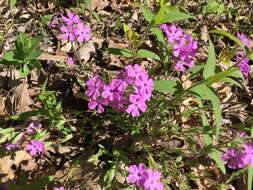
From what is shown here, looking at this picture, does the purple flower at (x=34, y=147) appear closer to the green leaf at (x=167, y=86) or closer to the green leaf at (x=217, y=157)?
the green leaf at (x=167, y=86)

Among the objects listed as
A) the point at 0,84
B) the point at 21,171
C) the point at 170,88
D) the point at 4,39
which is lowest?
the point at 21,171

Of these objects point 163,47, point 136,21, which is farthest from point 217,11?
point 163,47

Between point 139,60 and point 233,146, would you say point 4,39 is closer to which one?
point 139,60

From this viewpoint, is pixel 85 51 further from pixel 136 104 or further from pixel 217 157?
pixel 217 157

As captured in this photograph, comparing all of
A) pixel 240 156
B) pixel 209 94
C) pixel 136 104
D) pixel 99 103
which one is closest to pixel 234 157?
pixel 240 156

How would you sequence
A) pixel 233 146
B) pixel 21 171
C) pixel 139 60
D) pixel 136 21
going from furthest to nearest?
pixel 136 21 → pixel 139 60 → pixel 21 171 → pixel 233 146

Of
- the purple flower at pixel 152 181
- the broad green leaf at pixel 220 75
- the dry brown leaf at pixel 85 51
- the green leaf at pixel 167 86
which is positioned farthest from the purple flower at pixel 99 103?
the dry brown leaf at pixel 85 51

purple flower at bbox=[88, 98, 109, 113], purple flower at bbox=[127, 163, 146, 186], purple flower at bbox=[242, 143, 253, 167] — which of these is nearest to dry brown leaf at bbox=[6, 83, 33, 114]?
purple flower at bbox=[88, 98, 109, 113]
